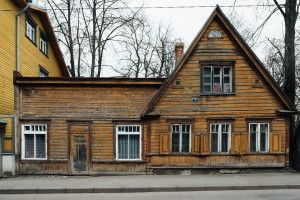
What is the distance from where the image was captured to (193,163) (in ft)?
52.2

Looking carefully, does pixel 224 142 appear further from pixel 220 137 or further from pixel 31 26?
pixel 31 26

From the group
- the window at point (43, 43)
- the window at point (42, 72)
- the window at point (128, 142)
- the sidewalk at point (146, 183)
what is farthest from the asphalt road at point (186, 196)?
the window at point (43, 43)

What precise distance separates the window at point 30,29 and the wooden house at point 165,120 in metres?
6.41

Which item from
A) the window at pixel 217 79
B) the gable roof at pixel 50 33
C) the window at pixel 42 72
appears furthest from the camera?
the window at pixel 42 72

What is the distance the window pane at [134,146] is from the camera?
16.1 metres

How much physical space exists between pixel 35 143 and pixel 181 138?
728 centimetres

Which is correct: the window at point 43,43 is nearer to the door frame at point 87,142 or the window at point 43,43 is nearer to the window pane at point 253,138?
the door frame at point 87,142

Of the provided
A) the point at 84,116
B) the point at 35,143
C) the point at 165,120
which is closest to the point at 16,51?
the point at 35,143

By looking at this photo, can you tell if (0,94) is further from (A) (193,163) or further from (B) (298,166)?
(B) (298,166)

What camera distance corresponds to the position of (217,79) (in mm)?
16297

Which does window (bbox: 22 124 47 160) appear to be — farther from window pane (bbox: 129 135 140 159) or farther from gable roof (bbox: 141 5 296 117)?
gable roof (bbox: 141 5 296 117)

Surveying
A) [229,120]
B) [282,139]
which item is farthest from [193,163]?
[282,139]

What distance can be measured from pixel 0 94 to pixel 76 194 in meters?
7.19

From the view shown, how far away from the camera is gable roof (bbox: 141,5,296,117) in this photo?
1583 centimetres
